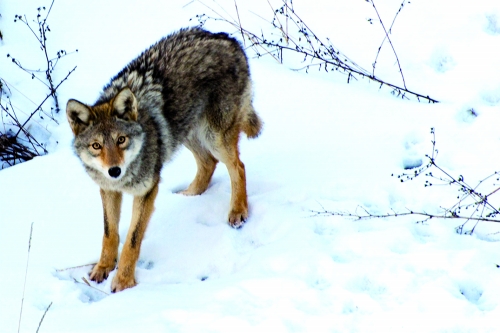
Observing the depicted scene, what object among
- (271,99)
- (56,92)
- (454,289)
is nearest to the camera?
(454,289)

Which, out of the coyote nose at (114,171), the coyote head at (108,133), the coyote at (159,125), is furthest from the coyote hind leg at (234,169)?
the coyote nose at (114,171)

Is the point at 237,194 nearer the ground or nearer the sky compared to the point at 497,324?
nearer the sky

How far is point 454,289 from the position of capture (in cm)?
407

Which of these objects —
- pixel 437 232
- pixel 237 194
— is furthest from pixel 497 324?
pixel 237 194

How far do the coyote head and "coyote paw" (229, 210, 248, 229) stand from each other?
1.14 metres

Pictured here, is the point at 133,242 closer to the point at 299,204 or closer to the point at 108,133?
the point at 108,133

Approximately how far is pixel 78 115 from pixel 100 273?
1.35m

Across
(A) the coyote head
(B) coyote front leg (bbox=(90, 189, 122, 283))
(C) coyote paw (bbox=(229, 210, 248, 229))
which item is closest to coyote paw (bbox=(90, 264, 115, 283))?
(B) coyote front leg (bbox=(90, 189, 122, 283))

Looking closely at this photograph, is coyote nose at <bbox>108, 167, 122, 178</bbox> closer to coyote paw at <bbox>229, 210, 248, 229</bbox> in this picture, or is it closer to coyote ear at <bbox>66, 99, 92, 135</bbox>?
coyote ear at <bbox>66, 99, 92, 135</bbox>

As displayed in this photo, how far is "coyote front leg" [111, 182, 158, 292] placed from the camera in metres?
4.92

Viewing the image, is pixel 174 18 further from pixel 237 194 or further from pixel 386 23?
pixel 237 194

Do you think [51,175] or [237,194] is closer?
[237,194]

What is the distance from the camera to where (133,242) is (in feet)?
16.5

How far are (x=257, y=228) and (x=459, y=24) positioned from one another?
4.16 meters
